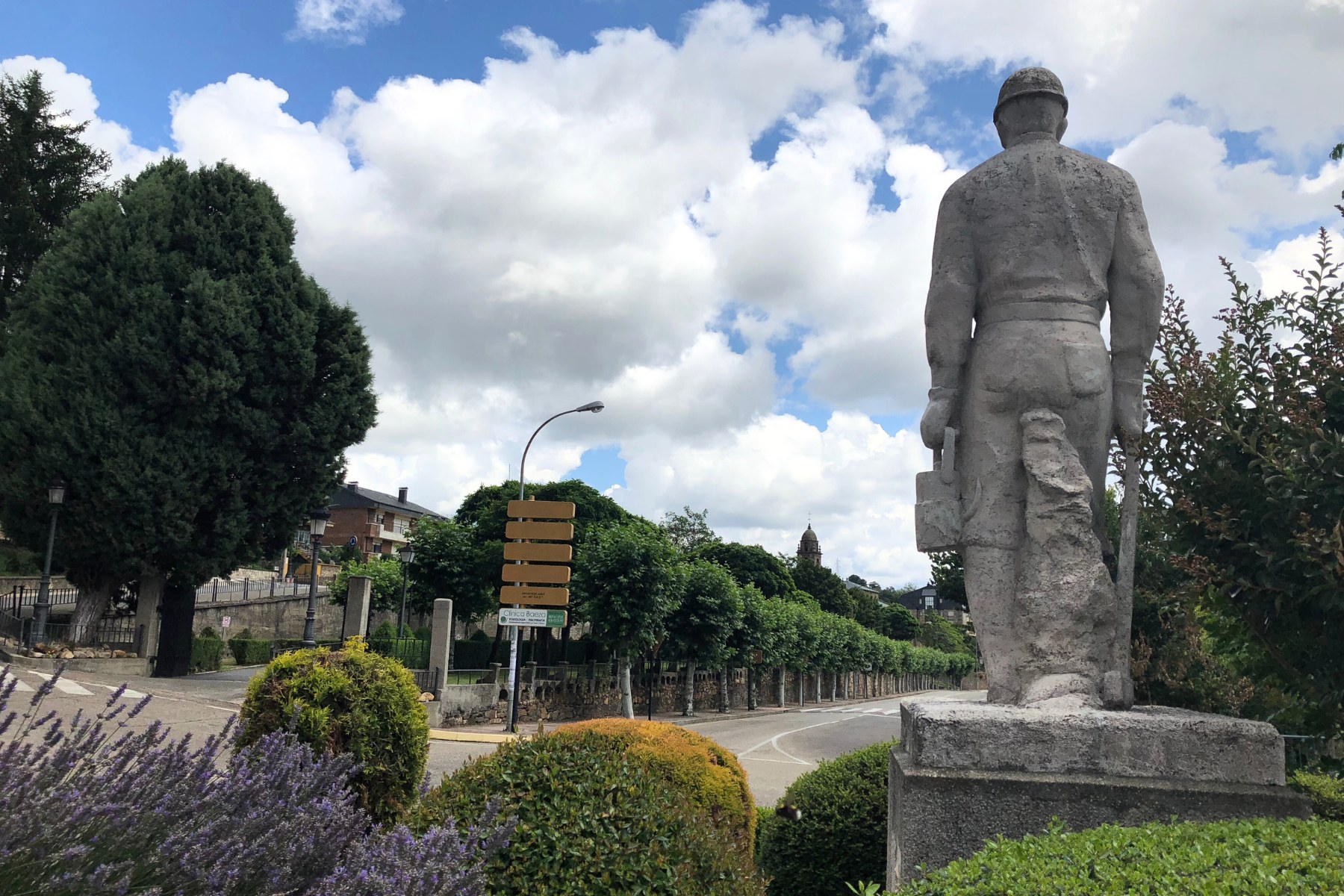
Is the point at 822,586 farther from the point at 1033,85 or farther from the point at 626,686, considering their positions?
the point at 1033,85

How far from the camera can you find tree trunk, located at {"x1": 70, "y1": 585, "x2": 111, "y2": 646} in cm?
2245

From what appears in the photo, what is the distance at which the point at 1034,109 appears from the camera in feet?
15.3

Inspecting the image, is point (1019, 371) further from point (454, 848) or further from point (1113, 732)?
point (454, 848)

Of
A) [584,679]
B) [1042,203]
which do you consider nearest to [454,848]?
[1042,203]

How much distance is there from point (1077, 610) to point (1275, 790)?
970mm

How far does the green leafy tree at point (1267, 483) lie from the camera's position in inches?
137

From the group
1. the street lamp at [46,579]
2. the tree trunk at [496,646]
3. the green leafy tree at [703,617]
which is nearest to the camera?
the street lamp at [46,579]

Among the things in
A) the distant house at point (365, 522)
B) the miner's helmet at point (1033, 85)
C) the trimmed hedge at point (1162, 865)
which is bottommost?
the trimmed hedge at point (1162, 865)

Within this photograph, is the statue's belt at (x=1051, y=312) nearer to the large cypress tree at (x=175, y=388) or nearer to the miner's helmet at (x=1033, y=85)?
the miner's helmet at (x=1033, y=85)

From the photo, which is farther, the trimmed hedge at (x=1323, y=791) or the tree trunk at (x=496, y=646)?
the tree trunk at (x=496, y=646)

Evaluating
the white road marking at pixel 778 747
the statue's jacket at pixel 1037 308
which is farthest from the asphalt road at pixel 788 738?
the statue's jacket at pixel 1037 308

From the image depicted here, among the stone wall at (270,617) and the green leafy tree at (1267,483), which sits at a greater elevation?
the green leafy tree at (1267,483)

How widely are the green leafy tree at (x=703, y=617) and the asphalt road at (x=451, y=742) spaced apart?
232cm

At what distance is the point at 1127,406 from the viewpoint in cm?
438
